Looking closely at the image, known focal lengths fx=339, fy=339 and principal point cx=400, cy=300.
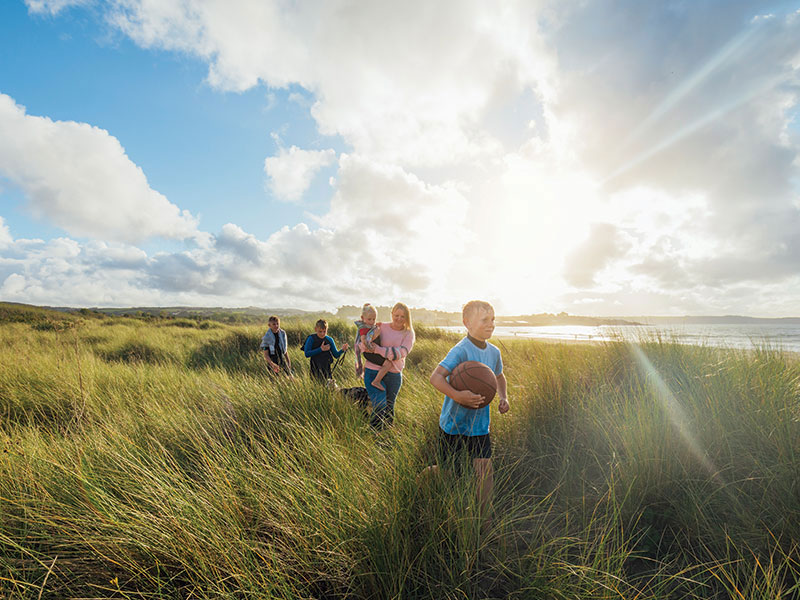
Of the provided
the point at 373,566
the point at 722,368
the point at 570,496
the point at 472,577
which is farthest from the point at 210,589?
the point at 722,368

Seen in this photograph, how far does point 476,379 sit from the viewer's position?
292cm

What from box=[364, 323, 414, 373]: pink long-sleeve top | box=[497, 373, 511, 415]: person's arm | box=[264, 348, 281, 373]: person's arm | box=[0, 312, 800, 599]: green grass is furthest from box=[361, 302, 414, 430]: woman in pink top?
box=[264, 348, 281, 373]: person's arm

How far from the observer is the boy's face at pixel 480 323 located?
3.06 meters

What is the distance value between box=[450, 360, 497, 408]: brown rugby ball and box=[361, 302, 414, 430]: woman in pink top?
2.60m

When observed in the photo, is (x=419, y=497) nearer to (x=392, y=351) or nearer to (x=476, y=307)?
(x=476, y=307)

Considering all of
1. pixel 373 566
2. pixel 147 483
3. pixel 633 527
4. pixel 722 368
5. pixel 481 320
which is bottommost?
pixel 633 527

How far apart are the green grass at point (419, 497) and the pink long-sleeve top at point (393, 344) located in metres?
0.78

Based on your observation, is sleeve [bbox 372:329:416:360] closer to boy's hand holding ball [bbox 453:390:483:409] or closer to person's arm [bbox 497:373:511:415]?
person's arm [bbox 497:373:511:415]

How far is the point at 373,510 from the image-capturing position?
231 centimetres

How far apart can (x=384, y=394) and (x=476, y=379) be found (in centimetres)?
294

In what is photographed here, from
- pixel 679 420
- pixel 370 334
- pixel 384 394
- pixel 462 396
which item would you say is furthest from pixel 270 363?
pixel 679 420

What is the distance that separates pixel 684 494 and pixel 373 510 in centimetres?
303

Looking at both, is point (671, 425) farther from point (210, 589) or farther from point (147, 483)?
point (147, 483)

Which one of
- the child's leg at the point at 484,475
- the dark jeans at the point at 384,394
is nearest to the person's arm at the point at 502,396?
the child's leg at the point at 484,475
